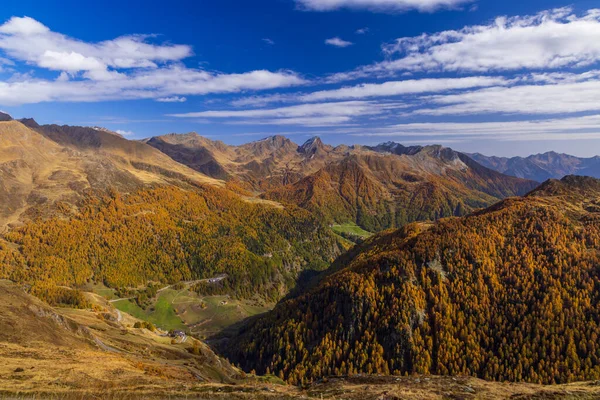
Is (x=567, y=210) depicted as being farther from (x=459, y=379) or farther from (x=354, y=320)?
(x=459, y=379)

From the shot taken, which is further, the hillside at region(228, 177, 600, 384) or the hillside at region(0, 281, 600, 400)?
the hillside at region(228, 177, 600, 384)

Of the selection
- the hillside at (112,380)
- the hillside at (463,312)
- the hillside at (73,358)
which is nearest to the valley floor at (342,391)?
the hillside at (112,380)

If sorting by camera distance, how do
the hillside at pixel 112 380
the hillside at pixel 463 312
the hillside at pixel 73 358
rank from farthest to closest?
the hillside at pixel 463 312 → the hillside at pixel 73 358 → the hillside at pixel 112 380

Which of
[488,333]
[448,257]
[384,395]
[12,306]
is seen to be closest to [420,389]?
[384,395]

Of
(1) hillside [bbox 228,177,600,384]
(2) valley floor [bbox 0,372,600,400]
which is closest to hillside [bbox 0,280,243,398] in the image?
(2) valley floor [bbox 0,372,600,400]

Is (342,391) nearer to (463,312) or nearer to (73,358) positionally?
(73,358)

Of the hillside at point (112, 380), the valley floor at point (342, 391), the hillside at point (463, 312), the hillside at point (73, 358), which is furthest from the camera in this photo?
the hillside at point (463, 312)

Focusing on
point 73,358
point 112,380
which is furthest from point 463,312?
point 73,358

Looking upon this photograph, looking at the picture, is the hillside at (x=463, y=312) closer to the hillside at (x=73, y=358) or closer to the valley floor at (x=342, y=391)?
the hillside at (x=73, y=358)

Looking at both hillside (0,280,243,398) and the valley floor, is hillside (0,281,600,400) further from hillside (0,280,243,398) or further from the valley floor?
hillside (0,280,243,398)
